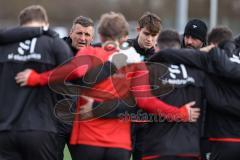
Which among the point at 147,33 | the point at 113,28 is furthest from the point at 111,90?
the point at 147,33

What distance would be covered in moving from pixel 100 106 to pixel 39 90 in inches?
24.8

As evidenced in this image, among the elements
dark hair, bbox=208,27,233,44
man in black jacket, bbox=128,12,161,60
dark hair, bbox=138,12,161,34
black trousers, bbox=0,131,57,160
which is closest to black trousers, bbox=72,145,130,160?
black trousers, bbox=0,131,57,160

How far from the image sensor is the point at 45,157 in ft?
25.5

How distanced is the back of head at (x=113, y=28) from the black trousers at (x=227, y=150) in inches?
58.2

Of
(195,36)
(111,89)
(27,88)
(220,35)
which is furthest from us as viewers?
(195,36)

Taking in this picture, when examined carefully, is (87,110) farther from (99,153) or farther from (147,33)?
(147,33)

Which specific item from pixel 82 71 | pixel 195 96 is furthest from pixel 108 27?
pixel 195 96

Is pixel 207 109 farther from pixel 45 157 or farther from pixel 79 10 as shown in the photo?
pixel 79 10

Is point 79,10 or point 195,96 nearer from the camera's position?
point 195,96

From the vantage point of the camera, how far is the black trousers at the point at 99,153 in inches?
292

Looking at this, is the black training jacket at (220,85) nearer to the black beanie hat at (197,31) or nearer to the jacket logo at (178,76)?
the jacket logo at (178,76)

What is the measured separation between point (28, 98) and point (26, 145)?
0.45 metres

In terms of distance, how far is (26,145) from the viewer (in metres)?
7.64

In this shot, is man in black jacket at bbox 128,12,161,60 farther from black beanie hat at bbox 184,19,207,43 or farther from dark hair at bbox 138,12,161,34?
black beanie hat at bbox 184,19,207,43
